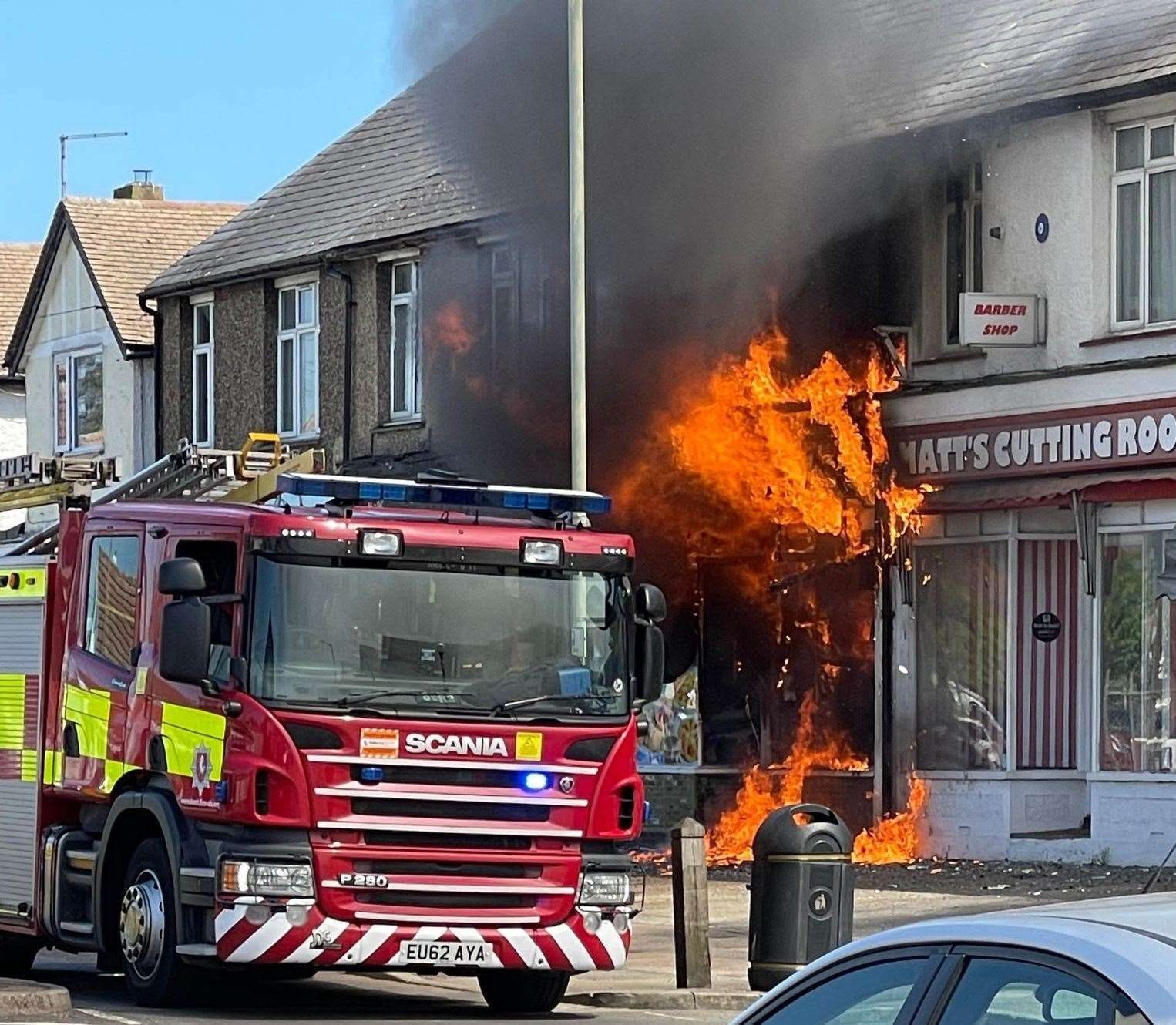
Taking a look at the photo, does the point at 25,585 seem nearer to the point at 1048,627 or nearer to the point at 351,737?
the point at 351,737

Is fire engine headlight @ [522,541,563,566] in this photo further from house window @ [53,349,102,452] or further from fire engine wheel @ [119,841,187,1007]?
house window @ [53,349,102,452]

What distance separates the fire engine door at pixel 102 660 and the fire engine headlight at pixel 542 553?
6.49 feet

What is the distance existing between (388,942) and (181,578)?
6.69 feet

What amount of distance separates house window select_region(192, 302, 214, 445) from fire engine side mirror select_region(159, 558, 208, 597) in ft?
74.6

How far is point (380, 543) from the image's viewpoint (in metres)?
12.0

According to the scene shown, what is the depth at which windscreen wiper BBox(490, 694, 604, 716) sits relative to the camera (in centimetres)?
1202

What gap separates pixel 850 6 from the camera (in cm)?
2423

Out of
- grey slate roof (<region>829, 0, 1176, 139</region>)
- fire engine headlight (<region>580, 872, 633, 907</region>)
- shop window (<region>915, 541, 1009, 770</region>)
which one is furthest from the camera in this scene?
shop window (<region>915, 541, 1009, 770</region>)

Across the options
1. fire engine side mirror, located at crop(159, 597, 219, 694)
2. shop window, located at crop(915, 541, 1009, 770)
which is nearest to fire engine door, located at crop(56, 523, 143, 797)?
fire engine side mirror, located at crop(159, 597, 219, 694)

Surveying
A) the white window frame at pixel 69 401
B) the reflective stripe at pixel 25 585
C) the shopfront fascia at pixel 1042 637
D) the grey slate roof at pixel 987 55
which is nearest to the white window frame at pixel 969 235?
the grey slate roof at pixel 987 55

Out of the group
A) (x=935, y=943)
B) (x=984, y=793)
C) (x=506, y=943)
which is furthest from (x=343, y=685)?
(x=984, y=793)

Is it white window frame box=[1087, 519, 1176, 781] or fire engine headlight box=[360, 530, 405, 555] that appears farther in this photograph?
white window frame box=[1087, 519, 1176, 781]

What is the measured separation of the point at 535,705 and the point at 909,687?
1068 cm

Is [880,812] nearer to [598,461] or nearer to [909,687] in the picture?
[909,687]
